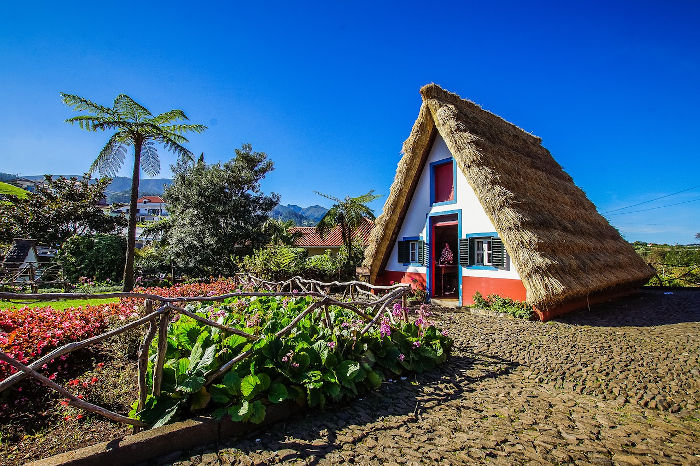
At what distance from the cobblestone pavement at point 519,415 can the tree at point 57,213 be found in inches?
859

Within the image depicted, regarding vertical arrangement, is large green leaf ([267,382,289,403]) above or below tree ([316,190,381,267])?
below

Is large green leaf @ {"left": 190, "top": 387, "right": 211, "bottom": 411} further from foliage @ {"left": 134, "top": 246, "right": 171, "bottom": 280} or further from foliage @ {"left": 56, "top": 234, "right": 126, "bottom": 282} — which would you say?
foliage @ {"left": 56, "top": 234, "right": 126, "bottom": 282}

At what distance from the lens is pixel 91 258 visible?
15266mm

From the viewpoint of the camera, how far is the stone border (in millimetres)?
2287

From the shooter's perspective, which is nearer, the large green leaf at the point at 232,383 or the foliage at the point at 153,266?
the large green leaf at the point at 232,383

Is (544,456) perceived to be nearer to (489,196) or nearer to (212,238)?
(489,196)

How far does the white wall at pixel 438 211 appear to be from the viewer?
31.9 ft

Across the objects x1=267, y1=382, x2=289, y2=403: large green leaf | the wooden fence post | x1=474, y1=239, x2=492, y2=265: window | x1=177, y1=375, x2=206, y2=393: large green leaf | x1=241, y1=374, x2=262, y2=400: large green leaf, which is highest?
x1=474, y1=239, x2=492, y2=265: window

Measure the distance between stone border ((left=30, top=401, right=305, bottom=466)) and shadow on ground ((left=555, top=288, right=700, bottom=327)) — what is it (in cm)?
800

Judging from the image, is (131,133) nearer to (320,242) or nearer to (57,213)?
(57,213)

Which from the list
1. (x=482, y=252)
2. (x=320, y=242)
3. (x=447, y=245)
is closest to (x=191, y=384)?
(x=482, y=252)

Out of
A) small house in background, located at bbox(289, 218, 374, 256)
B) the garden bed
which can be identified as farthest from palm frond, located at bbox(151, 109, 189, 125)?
small house in background, located at bbox(289, 218, 374, 256)

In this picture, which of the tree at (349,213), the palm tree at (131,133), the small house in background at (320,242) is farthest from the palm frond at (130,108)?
the small house in background at (320,242)

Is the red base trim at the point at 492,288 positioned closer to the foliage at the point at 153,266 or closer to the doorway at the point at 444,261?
the doorway at the point at 444,261
